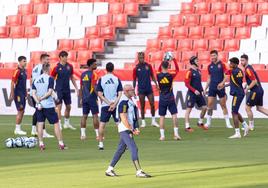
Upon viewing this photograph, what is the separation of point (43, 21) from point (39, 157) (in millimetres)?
24929

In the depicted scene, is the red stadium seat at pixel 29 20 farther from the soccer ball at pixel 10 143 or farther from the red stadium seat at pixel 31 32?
the soccer ball at pixel 10 143

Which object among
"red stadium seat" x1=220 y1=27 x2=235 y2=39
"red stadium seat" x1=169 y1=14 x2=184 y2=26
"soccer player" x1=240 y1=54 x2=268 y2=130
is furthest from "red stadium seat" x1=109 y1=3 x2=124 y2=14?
"soccer player" x1=240 y1=54 x2=268 y2=130

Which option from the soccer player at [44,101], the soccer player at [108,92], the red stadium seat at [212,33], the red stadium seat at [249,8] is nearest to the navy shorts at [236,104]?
the soccer player at [108,92]

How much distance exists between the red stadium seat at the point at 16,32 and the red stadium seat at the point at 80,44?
3382 millimetres

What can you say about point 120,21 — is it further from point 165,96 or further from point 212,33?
point 165,96

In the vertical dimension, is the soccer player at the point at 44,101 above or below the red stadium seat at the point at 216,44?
below

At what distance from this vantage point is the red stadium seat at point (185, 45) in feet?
138

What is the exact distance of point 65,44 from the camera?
149 feet

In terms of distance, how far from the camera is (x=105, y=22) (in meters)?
45.8

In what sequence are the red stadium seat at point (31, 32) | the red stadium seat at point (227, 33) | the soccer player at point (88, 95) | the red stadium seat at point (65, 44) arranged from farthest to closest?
1. the red stadium seat at point (31, 32)
2. the red stadium seat at point (65, 44)
3. the red stadium seat at point (227, 33)
4. the soccer player at point (88, 95)

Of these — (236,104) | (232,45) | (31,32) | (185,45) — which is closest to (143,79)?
(236,104)

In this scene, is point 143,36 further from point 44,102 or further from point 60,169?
point 60,169

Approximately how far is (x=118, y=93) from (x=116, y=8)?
21.1 meters

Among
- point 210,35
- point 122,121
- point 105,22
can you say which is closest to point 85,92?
point 122,121
